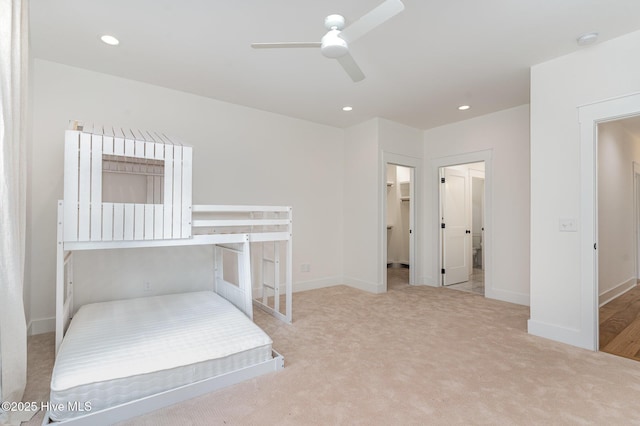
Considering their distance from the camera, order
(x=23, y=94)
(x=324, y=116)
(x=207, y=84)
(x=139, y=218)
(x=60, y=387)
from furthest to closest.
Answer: (x=324, y=116) → (x=207, y=84) → (x=139, y=218) → (x=23, y=94) → (x=60, y=387)

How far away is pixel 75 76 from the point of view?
10.0 feet

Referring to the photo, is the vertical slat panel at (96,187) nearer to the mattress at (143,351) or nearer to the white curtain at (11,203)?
the white curtain at (11,203)

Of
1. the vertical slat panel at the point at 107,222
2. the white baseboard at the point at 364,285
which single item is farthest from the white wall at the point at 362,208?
the vertical slat panel at the point at 107,222

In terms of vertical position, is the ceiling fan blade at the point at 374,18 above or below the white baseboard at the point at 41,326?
above

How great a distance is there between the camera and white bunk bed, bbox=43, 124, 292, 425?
1.68m

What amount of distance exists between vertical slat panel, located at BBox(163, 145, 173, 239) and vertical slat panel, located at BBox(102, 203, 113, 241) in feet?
1.14

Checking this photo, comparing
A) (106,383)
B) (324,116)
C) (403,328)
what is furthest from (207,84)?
(403,328)

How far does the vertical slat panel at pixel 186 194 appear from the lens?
245 centimetres

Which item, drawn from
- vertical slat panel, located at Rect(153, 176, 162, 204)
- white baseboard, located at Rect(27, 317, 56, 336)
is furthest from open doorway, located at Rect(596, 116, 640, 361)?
white baseboard, located at Rect(27, 317, 56, 336)

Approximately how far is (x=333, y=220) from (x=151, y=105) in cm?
295

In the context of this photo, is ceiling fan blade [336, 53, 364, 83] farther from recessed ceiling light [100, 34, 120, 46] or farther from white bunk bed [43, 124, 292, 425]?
recessed ceiling light [100, 34, 120, 46]

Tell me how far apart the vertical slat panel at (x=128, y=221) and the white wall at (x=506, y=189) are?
4.32m

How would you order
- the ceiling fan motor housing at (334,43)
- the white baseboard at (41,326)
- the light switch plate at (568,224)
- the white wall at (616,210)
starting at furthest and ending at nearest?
the white wall at (616,210) < the white baseboard at (41,326) < the light switch plate at (568,224) < the ceiling fan motor housing at (334,43)

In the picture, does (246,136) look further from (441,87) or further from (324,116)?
(441,87)
